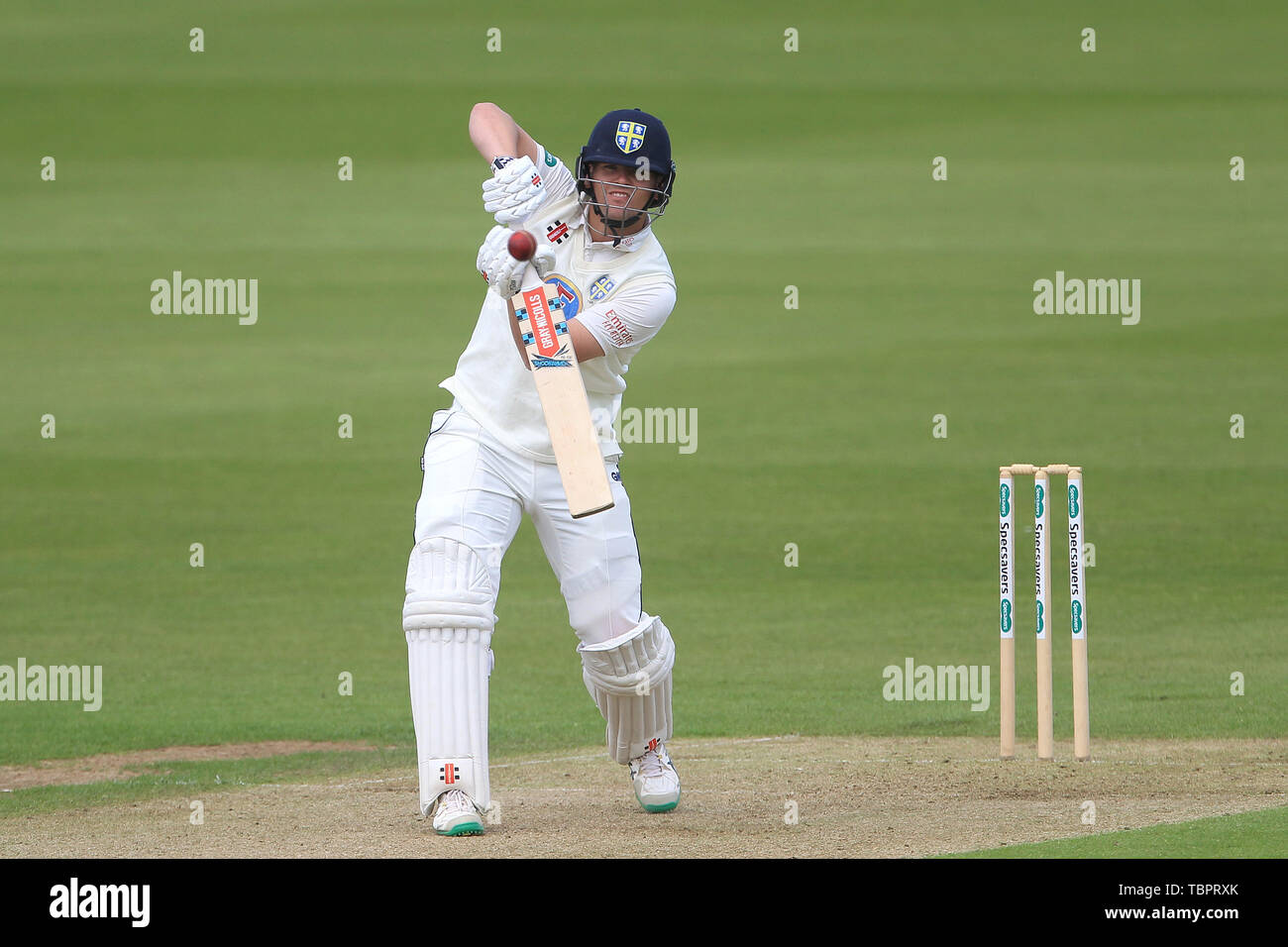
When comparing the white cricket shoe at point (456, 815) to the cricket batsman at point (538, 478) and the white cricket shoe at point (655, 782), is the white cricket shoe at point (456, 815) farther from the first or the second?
the white cricket shoe at point (655, 782)

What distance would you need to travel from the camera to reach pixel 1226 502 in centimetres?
1347

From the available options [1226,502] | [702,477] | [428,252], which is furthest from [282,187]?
[1226,502]

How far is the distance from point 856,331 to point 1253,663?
8513mm

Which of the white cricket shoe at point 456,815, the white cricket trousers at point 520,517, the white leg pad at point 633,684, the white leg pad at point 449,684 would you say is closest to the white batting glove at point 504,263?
the white cricket trousers at point 520,517

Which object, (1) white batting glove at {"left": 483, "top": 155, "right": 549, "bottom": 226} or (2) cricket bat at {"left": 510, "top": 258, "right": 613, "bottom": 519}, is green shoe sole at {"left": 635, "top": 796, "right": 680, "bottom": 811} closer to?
(2) cricket bat at {"left": 510, "top": 258, "right": 613, "bottom": 519}

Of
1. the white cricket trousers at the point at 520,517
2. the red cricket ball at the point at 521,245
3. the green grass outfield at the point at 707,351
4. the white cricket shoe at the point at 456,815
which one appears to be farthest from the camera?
the green grass outfield at the point at 707,351

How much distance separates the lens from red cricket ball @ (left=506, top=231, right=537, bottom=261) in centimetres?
519

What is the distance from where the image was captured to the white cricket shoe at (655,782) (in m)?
5.77

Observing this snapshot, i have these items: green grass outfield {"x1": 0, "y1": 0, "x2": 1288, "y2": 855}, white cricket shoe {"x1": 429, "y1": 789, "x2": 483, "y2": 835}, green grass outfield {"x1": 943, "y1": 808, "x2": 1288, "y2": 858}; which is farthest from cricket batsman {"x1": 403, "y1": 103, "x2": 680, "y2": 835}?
green grass outfield {"x1": 0, "y1": 0, "x2": 1288, "y2": 855}

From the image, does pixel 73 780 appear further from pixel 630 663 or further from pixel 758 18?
pixel 758 18

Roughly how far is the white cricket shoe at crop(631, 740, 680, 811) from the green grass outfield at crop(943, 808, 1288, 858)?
1.21 metres

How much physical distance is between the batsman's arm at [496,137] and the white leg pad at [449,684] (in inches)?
52.1

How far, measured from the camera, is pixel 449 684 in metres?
5.12

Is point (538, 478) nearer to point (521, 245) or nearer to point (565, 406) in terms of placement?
point (565, 406)
